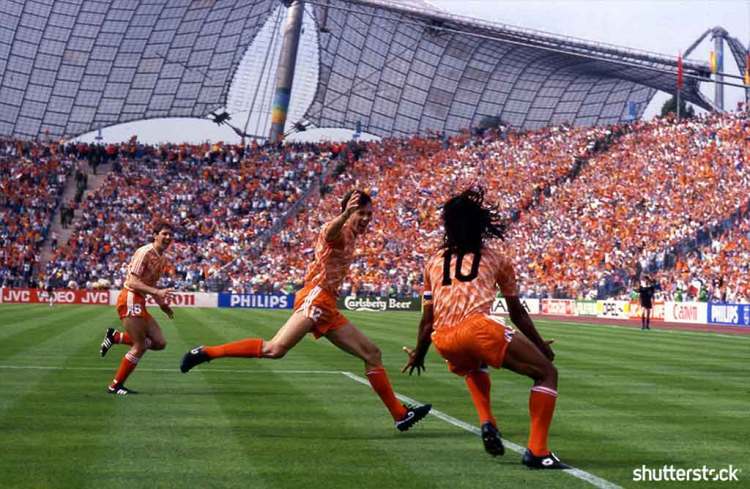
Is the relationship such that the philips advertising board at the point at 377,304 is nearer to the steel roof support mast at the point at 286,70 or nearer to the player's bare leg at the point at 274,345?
the steel roof support mast at the point at 286,70

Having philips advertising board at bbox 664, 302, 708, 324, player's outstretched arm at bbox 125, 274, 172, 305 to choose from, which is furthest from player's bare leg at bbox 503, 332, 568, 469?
philips advertising board at bbox 664, 302, 708, 324

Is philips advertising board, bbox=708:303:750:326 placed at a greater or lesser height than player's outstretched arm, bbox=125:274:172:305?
greater

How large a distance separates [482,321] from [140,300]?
749 cm

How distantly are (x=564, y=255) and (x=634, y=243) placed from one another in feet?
14.0

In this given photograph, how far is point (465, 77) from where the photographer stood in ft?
297

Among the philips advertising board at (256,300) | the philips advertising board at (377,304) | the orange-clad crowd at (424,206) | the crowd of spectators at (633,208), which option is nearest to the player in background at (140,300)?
the orange-clad crowd at (424,206)

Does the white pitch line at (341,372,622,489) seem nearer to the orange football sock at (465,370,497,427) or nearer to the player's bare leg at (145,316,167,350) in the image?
the orange football sock at (465,370,497,427)

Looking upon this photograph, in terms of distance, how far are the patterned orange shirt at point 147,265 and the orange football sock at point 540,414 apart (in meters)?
7.57

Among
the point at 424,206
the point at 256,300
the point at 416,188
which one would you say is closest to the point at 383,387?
the point at 256,300

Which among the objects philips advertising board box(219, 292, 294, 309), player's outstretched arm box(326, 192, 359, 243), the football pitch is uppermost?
philips advertising board box(219, 292, 294, 309)

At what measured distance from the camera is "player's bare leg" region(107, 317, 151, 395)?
15133 mm

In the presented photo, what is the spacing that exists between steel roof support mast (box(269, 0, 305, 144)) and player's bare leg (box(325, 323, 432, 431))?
7037 cm

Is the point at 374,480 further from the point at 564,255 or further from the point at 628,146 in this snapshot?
the point at 628,146

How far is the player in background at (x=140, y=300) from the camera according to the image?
1513 centimetres
